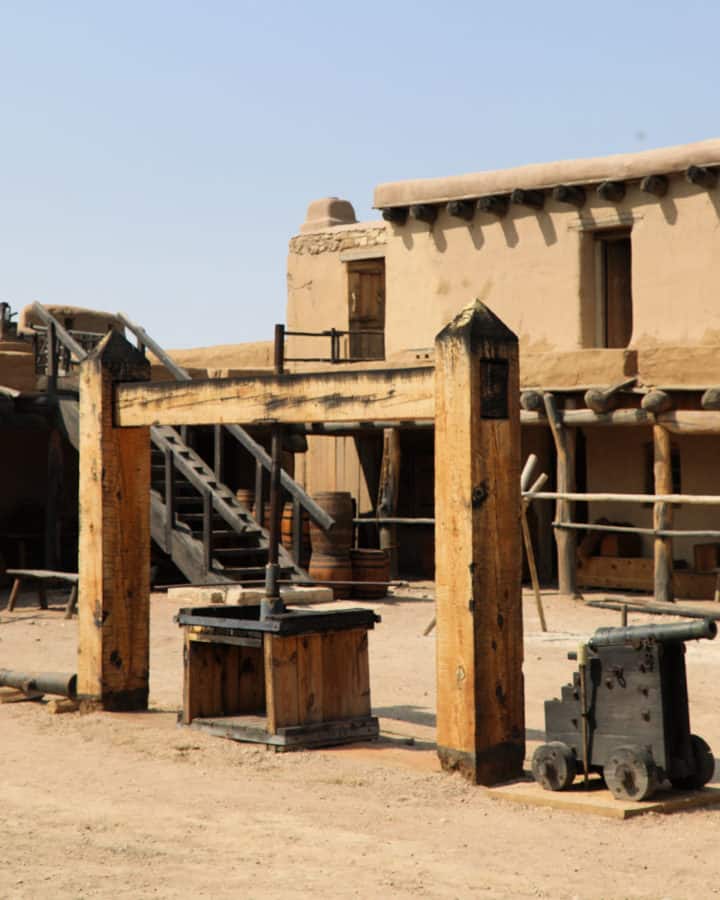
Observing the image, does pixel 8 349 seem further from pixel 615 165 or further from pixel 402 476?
pixel 615 165

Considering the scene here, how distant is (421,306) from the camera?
19.8 metres

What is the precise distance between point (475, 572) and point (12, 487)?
12732 millimetres

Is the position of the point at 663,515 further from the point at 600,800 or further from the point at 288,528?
the point at 600,800

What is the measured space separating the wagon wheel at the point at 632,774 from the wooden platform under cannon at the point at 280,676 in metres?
1.81

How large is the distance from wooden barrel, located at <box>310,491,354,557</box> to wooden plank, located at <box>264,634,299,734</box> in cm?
797

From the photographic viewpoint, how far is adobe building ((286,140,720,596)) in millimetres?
16766

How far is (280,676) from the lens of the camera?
7746mm

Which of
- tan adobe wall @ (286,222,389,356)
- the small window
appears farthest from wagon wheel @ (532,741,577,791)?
tan adobe wall @ (286,222,389,356)

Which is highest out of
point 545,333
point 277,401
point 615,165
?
point 615,165

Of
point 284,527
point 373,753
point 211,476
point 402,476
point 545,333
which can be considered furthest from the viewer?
point 402,476

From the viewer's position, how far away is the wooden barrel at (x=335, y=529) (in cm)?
1584

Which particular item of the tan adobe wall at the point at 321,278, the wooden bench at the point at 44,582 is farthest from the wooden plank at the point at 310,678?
the tan adobe wall at the point at 321,278

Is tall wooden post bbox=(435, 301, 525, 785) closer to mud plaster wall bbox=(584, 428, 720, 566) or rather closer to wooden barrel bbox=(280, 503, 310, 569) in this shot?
wooden barrel bbox=(280, 503, 310, 569)

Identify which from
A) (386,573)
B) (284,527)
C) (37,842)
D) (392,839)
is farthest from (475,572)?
(284,527)
